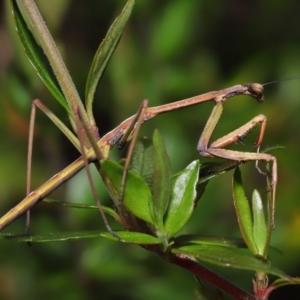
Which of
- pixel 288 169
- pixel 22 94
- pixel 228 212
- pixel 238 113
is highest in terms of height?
pixel 22 94

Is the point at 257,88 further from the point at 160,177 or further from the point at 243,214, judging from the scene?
the point at 160,177

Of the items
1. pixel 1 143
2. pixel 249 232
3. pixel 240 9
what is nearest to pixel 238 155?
pixel 249 232

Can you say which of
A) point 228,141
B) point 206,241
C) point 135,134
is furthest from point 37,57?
point 228,141

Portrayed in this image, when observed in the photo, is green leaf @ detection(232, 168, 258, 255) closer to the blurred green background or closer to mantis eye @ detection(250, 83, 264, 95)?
mantis eye @ detection(250, 83, 264, 95)

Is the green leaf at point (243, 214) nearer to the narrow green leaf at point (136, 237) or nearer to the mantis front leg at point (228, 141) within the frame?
the narrow green leaf at point (136, 237)

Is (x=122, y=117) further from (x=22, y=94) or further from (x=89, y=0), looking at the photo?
(x=89, y=0)

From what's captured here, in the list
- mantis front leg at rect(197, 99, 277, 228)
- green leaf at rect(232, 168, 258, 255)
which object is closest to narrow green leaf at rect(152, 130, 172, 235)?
green leaf at rect(232, 168, 258, 255)
